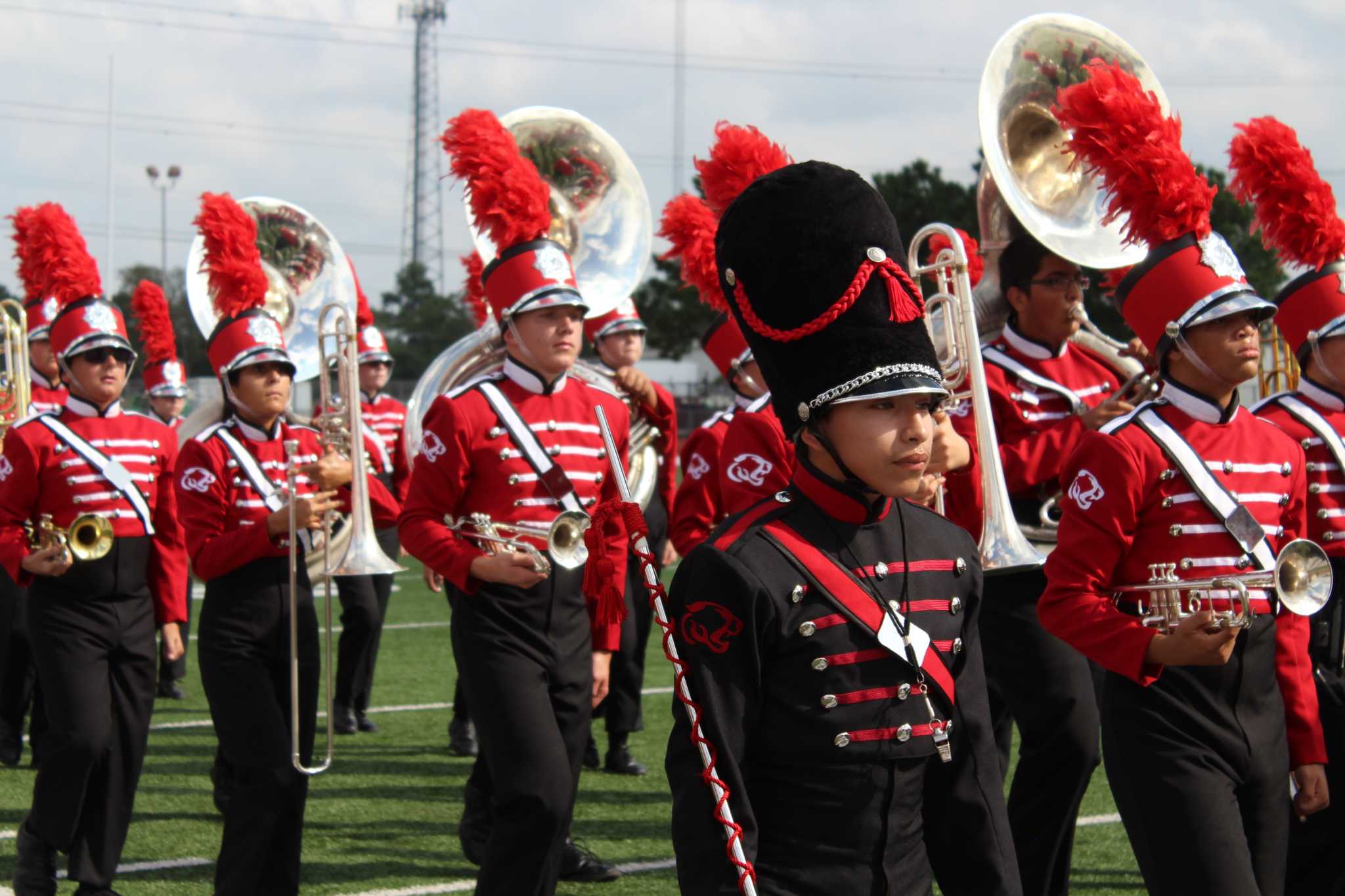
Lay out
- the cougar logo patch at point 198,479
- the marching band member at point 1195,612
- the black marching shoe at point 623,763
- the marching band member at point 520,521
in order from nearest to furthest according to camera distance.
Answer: the marching band member at point 1195,612 < the marching band member at point 520,521 < the cougar logo patch at point 198,479 < the black marching shoe at point 623,763

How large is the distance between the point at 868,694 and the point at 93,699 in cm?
380

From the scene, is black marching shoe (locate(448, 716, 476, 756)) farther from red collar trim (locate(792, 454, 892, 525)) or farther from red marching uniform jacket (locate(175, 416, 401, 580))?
red collar trim (locate(792, 454, 892, 525))

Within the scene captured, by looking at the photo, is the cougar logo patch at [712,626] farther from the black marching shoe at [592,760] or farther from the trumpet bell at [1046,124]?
the black marching shoe at [592,760]

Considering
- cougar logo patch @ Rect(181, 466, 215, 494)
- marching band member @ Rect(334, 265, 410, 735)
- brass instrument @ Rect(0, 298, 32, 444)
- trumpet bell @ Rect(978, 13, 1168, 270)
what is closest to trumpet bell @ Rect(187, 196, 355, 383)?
marching band member @ Rect(334, 265, 410, 735)

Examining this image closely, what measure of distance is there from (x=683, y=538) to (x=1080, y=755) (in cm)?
201

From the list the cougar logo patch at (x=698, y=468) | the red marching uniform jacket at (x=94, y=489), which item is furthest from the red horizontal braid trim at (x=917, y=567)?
the red marching uniform jacket at (x=94, y=489)

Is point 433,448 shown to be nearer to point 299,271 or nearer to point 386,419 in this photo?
point 299,271

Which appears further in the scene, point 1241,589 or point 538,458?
point 538,458

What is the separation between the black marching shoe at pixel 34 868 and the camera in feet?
18.3

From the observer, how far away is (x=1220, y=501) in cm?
398

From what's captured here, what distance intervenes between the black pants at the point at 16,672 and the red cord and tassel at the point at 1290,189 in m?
6.27

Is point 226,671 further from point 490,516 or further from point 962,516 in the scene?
point 962,516

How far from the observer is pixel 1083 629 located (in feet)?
12.9

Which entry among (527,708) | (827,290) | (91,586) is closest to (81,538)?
(91,586)
